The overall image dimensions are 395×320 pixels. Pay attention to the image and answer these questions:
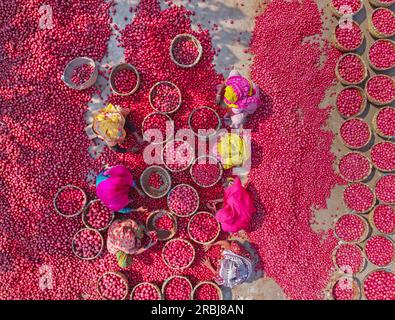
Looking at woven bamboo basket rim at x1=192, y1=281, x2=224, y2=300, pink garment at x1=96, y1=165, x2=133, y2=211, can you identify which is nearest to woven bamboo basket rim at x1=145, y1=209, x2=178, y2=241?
pink garment at x1=96, y1=165, x2=133, y2=211

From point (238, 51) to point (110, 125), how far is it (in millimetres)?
1916

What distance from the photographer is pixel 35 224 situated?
4.02 metres

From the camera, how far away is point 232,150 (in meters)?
3.89

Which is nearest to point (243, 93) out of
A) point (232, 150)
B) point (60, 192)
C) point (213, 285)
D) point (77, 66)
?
point (232, 150)

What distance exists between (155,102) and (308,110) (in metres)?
1.89

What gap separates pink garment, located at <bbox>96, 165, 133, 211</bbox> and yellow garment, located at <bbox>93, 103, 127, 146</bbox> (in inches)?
13.8

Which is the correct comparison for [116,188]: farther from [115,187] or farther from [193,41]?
[193,41]

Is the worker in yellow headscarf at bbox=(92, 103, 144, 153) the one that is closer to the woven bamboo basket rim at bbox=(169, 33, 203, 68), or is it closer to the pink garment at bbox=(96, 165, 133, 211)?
the pink garment at bbox=(96, 165, 133, 211)

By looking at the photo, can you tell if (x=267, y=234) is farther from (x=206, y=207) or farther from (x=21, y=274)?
(x=21, y=274)

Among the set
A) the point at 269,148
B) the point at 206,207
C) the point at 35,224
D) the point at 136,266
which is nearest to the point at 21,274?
the point at 35,224

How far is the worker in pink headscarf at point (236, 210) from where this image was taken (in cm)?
377

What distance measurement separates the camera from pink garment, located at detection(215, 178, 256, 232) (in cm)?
377

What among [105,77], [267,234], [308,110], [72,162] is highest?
[105,77]

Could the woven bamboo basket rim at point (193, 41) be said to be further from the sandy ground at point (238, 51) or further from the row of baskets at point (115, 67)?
the sandy ground at point (238, 51)
